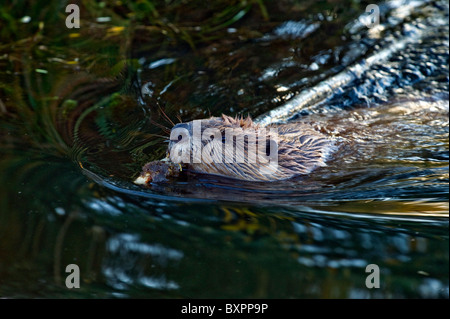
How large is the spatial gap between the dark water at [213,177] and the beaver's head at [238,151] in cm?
9

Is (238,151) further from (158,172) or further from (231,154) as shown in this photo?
(158,172)

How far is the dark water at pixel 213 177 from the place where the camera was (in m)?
2.66

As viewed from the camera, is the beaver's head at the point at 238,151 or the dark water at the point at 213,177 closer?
the dark water at the point at 213,177

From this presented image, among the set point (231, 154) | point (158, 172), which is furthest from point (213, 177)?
point (158, 172)

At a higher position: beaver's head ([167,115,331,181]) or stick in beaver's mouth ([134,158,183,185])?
beaver's head ([167,115,331,181])

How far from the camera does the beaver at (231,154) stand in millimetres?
3475

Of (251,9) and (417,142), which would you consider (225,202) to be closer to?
(417,142)

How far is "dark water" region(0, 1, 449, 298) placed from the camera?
105 inches

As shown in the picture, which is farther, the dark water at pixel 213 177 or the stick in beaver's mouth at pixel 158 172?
the stick in beaver's mouth at pixel 158 172

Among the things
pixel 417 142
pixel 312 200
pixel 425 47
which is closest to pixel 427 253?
pixel 312 200

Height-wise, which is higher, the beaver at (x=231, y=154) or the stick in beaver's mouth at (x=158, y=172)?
the beaver at (x=231, y=154)

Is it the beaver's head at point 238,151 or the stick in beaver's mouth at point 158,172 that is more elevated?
the beaver's head at point 238,151

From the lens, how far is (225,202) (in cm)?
326

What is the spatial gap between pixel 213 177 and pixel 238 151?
9.9 inches
